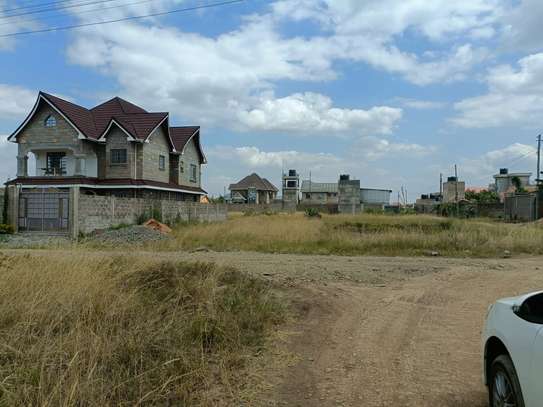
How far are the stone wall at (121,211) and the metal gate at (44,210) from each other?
33.8 inches

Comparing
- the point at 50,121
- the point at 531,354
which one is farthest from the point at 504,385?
the point at 50,121

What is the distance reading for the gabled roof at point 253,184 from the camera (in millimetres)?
98469

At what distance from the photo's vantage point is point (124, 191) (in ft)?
113

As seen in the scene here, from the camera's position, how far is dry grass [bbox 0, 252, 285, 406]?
3799mm

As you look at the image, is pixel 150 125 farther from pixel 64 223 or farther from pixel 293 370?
pixel 293 370

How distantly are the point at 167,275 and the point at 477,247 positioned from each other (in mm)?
13962

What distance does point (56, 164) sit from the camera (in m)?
35.8

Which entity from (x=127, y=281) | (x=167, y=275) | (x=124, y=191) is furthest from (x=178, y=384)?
(x=124, y=191)

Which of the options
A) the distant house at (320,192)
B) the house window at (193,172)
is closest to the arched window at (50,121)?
the house window at (193,172)

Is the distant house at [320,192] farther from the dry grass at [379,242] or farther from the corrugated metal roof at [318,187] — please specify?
the dry grass at [379,242]

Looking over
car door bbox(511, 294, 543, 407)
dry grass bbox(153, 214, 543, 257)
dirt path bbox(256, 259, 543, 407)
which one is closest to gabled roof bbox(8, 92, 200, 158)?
dry grass bbox(153, 214, 543, 257)

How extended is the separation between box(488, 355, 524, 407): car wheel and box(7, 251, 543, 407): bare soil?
56cm

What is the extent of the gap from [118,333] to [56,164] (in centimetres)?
3433

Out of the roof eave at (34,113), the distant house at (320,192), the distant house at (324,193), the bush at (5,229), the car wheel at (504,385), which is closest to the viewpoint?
the car wheel at (504,385)
